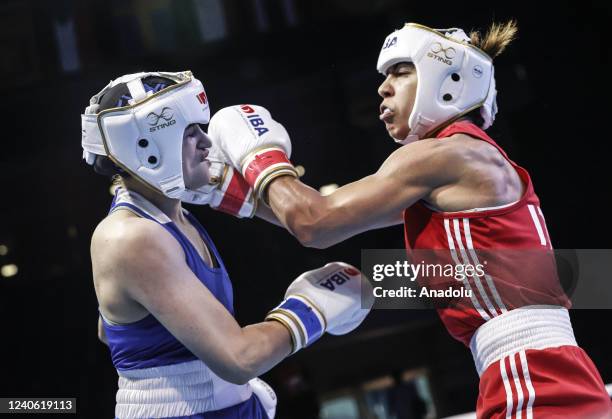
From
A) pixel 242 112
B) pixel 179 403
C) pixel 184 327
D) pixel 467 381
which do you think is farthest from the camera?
pixel 467 381

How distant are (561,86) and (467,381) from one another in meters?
2.15

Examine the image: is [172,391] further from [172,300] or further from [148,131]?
[148,131]

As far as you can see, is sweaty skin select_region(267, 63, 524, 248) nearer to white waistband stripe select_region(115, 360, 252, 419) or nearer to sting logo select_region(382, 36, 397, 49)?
sting logo select_region(382, 36, 397, 49)

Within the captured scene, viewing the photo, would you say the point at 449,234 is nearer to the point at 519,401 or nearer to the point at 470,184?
the point at 470,184

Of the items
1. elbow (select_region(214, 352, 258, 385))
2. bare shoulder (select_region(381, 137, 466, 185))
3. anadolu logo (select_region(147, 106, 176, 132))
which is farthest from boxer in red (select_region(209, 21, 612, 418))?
elbow (select_region(214, 352, 258, 385))

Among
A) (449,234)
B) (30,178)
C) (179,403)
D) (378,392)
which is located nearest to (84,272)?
(30,178)

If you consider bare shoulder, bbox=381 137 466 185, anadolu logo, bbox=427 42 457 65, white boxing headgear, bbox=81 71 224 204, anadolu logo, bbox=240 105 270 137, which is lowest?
bare shoulder, bbox=381 137 466 185

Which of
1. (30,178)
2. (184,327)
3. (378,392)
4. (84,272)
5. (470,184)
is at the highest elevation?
(470,184)

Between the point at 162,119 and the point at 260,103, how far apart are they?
2739mm

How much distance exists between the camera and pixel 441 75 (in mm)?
2490

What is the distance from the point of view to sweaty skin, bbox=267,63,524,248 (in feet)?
7.56

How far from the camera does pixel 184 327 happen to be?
2.12 meters

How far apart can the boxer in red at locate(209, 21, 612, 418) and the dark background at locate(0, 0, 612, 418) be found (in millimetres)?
2377

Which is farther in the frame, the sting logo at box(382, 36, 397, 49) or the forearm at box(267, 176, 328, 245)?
the sting logo at box(382, 36, 397, 49)
